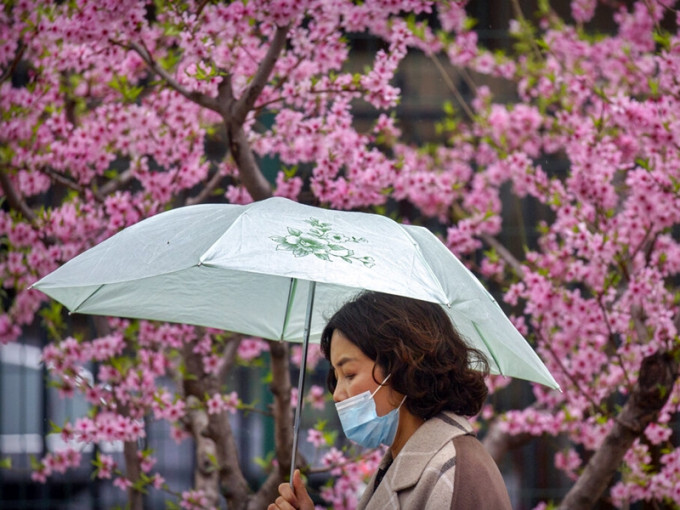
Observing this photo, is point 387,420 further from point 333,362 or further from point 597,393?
point 597,393

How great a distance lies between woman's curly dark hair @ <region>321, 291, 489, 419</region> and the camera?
2.42 metres

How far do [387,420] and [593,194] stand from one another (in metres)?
2.74

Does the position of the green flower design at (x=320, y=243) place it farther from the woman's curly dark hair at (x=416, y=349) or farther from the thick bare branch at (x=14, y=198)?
the thick bare branch at (x=14, y=198)

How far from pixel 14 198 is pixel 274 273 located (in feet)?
9.56

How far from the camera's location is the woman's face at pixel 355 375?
7.96 feet

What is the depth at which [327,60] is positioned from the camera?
462cm

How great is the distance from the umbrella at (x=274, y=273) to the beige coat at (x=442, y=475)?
297mm

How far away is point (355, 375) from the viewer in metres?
2.45

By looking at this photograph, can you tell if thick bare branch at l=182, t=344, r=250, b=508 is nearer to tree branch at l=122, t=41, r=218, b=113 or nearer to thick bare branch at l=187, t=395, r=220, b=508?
thick bare branch at l=187, t=395, r=220, b=508

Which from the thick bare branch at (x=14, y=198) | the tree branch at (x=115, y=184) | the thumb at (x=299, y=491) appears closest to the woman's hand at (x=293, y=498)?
the thumb at (x=299, y=491)

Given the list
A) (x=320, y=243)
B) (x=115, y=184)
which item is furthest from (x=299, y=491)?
(x=115, y=184)

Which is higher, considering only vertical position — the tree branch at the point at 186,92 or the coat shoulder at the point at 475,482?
the tree branch at the point at 186,92

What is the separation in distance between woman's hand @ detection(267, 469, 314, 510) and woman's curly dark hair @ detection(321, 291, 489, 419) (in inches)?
15.0

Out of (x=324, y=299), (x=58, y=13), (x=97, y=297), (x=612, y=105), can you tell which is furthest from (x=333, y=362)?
(x=612, y=105)
